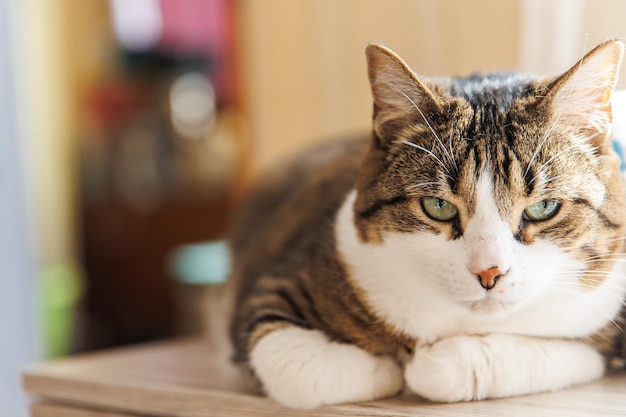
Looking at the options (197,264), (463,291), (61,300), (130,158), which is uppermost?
(463,291)

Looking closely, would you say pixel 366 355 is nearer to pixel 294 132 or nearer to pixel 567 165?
pixel 567 165

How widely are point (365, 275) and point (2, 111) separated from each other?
191cm

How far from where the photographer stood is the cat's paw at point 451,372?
0.89 metres

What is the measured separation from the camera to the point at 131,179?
3.38 meters

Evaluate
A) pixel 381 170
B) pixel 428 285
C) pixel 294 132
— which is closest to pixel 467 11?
pixel 294 132

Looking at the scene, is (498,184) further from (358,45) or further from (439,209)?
(358,45)

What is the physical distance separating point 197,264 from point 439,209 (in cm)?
235

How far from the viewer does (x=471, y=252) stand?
83 centimetres

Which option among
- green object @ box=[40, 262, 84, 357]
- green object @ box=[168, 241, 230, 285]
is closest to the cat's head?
green object @ box=[168, 241, 230, 285]

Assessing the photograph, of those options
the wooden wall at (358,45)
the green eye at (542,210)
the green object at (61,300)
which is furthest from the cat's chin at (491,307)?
the green object at (61,300)

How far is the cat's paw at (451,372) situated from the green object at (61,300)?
95.7 inches

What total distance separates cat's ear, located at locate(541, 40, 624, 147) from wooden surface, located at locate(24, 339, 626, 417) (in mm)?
332

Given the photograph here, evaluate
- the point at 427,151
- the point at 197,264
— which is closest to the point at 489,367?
the point at 427,151

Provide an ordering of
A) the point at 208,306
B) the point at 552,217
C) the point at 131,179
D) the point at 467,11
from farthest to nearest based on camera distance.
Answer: the point at 131,179
the point at 208,306
the point at 467,11
the point at 552,217
